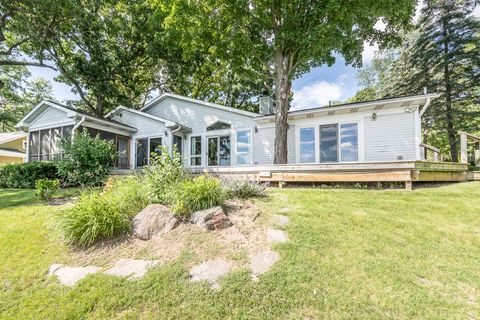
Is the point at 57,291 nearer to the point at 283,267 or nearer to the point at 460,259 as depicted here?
the point at 283,267

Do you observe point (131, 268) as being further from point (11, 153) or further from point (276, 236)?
point (11, 153)

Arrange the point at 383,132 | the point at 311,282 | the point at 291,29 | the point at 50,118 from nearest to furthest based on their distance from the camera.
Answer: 1. the point at 311,282
2. the point at 383,132
3. the point at 291,29
4. the point at 50,118

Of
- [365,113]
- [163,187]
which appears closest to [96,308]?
[163,187]

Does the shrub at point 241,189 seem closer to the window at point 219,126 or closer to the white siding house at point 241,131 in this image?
the white siding house at point 241,131

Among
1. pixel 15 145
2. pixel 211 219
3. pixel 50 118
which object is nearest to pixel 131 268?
pixel 211 219

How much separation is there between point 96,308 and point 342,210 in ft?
13.7

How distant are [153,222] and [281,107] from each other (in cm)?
755

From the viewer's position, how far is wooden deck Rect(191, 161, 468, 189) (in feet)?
19.4

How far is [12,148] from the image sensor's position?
78.8ft

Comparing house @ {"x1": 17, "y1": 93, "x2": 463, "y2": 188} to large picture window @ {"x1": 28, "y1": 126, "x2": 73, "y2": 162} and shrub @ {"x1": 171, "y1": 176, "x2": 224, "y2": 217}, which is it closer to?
large picture window @ {"x1": 28, "y1": 126, "x2": 73, "y2": 162}

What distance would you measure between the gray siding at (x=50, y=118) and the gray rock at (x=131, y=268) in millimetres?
10998

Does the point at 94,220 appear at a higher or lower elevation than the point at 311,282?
higher

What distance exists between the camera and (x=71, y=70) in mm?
16281

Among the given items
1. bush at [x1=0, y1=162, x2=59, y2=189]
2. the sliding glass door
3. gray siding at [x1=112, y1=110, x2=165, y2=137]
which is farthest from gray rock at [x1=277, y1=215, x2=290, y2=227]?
bush at [x1=0, y1=162, x2=59, y2=189]
